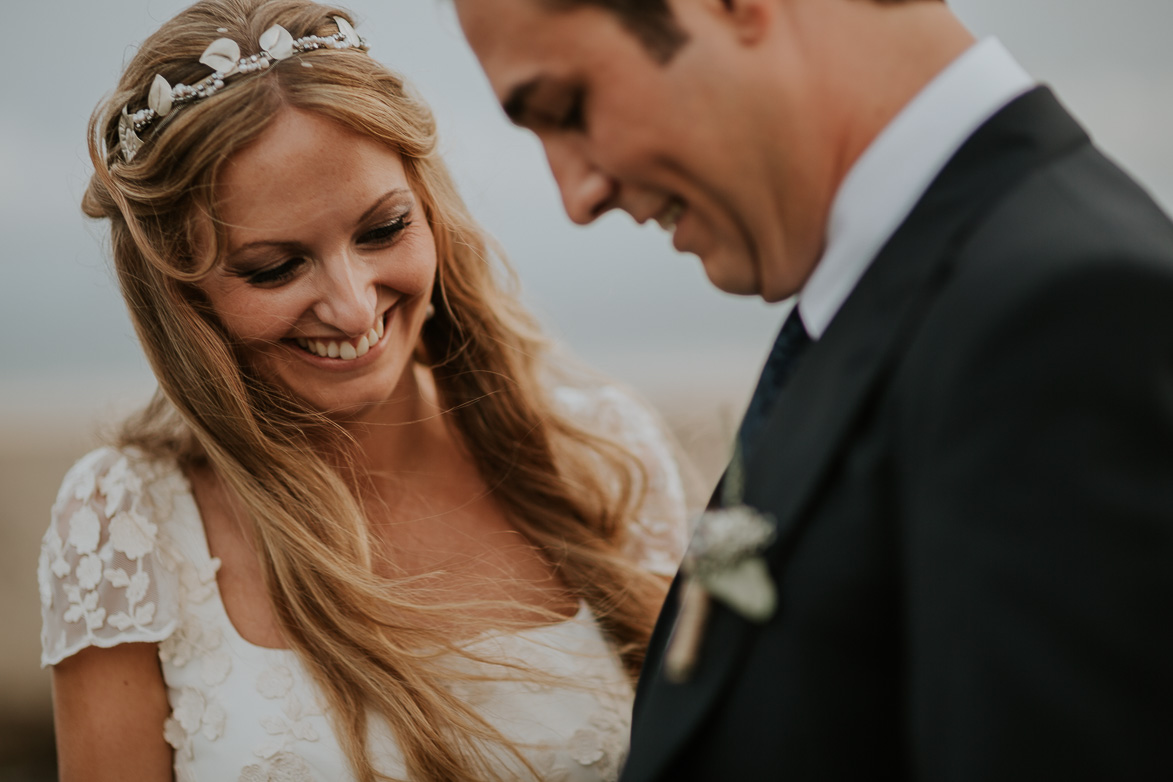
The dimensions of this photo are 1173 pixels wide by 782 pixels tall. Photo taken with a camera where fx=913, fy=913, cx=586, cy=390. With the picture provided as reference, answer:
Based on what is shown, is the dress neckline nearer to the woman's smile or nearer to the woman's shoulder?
the woman's shoulder

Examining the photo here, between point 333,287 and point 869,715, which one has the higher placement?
point 333,287

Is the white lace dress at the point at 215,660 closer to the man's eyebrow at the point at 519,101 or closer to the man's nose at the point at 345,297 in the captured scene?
the man's nose at the point at 345,297

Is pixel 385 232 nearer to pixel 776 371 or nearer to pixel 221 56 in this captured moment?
pixel 221 56

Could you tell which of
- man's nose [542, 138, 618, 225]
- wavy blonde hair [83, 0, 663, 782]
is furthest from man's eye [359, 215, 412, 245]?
man's nose [542, 138, 618, 225]

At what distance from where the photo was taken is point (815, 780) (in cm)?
107

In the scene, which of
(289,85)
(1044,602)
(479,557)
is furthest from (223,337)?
(1044,602)

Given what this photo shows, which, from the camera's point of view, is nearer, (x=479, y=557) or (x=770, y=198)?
(x=770, y=198)

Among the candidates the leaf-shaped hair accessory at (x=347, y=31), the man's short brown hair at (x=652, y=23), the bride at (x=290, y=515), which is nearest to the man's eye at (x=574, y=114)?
the man's short brown hair at (x=652, y=23)

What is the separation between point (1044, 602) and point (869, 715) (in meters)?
0.28

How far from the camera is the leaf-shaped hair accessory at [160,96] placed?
2150 millimetres

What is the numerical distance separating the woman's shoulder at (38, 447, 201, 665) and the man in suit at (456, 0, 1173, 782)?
1623 mm

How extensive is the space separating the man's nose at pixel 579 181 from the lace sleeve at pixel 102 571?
170 centimetres

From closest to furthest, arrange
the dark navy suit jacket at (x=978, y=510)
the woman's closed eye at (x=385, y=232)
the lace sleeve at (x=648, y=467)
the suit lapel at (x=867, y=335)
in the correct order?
the dark navy suit jacket at (x=978, y=510)
the suit lapel at (x=867, y=335)
the woman's closed eye at (x=385, y=232)
the lace sleeve at (x=648, y=467)

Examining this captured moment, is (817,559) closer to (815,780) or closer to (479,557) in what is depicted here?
(815,780)
